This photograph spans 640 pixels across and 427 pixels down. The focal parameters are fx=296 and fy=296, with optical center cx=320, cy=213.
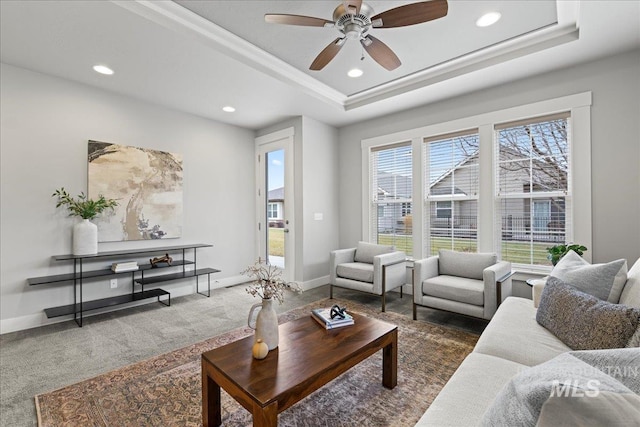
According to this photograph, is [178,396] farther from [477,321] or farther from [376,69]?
[376,69]

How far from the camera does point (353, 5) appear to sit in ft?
6.76

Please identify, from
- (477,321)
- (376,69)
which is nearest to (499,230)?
(477,321)

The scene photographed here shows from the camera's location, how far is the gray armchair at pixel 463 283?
9.37ft

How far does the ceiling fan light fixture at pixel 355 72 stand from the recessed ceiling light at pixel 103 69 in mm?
2666

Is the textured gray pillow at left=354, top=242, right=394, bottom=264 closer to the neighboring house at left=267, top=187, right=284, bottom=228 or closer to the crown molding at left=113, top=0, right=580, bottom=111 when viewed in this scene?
the neighboring house at left=267, top=187, right=284, bottom=228

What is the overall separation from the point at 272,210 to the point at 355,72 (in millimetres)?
2699

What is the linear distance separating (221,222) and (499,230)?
4.12 metres

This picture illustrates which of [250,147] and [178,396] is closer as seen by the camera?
[178,396]

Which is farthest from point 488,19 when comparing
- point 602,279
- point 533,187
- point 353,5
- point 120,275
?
point 120,275

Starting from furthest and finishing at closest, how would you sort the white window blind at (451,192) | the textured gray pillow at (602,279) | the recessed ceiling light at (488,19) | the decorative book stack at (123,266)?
the white window blind at (451,192)
the decorative book stack at (123,266)
the recessed ceiling light at (488,19)
the textured gray pillow at (602,279)

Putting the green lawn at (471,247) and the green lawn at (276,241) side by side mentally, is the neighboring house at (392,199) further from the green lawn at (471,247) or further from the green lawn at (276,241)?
the green lawn at (276,241)

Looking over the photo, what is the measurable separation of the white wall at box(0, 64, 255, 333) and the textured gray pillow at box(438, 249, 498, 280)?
362 centimetres

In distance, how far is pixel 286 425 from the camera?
170 cm

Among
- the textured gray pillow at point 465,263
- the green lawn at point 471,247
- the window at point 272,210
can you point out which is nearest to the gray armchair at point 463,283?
the textured gray pillow at point 465,263
